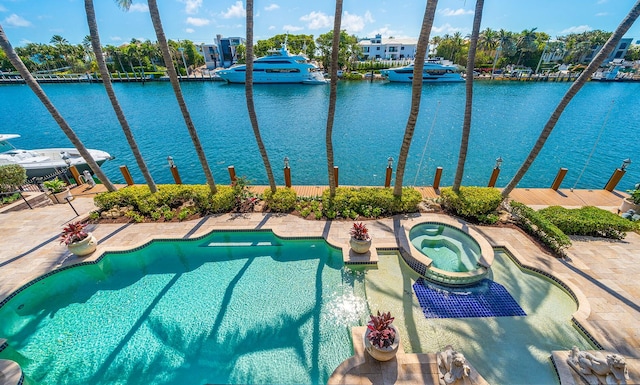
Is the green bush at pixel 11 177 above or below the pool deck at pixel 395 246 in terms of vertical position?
above

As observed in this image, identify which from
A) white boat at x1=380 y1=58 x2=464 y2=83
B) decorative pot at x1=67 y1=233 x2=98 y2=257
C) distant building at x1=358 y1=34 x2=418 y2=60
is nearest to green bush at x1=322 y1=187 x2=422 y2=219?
decorative pot at x1=67 y1=233 x2=98 y2=257

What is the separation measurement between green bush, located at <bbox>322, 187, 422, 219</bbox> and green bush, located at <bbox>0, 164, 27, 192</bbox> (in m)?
14.7

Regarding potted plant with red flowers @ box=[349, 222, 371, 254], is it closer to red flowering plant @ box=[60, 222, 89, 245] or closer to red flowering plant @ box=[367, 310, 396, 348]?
red flowering plant @ box=[367, 310, 396, 348]

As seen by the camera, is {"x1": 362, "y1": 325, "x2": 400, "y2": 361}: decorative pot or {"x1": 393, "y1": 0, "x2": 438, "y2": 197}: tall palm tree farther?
{"x1": 393, "y1": 0, "x2": 438, "y2": 197}: tall palm tree

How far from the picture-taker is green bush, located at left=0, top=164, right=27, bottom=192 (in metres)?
12.1

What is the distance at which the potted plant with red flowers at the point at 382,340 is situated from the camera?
5.56 metres

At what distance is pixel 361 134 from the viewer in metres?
25.8

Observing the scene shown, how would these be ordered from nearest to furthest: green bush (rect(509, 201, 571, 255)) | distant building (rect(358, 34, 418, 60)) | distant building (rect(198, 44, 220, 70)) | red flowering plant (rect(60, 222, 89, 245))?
green bush (rect(509, 201, 571, 255)), red flowering plant (rect(60, 222, 89, 245)), distant building (rect(358, 34, 418, 60)), distant building (rect(198, 44, 220, 70))

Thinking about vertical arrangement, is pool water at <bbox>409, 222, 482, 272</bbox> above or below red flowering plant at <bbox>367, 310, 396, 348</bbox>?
below

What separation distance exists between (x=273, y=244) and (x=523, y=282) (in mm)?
8385

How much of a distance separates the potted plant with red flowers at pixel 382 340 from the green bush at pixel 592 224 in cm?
843

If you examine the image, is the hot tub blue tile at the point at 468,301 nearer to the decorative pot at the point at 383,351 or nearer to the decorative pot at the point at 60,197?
the decorative pot at the point at 383,351

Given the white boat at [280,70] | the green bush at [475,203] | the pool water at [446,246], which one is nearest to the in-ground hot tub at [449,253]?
the pool water at [446,246]

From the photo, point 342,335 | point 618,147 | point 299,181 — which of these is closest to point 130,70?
point 299,181
